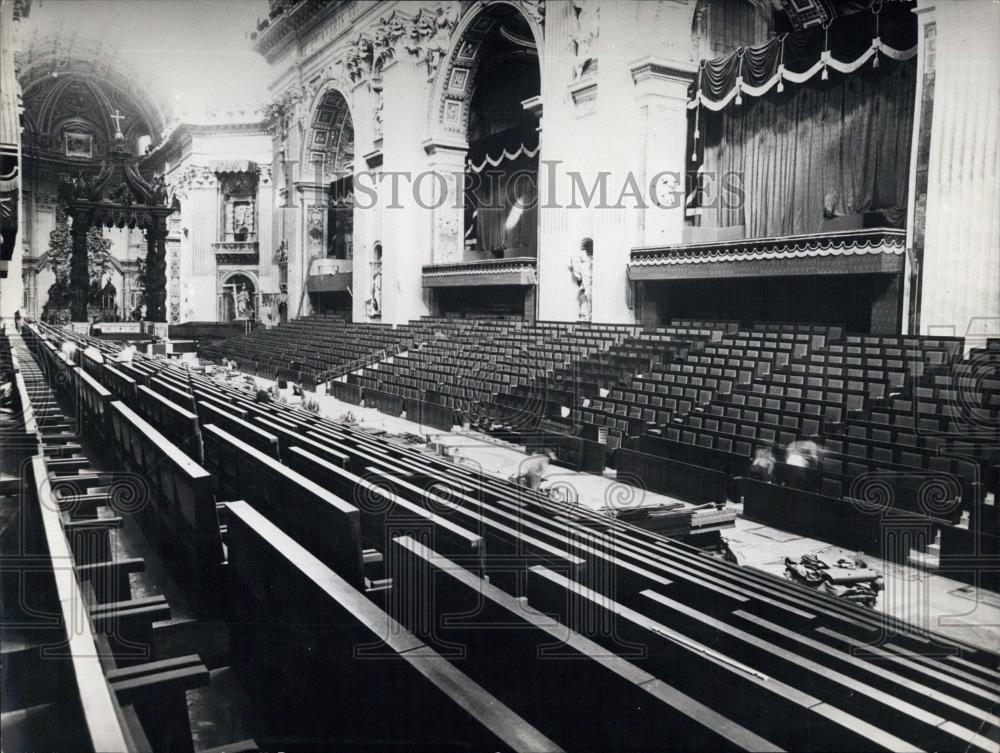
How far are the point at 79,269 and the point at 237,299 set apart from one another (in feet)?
26.9

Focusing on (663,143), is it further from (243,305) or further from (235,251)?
(243,305)

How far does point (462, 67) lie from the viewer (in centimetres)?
2083

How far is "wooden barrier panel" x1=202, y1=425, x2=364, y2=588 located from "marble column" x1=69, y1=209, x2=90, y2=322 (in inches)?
1035

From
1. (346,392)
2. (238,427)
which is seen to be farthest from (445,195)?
(238,427)

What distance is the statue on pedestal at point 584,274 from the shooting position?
613 inches

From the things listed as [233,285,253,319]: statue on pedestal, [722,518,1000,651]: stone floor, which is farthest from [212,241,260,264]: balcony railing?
[722,518,1000,651]: stone floor

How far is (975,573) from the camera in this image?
5.22m

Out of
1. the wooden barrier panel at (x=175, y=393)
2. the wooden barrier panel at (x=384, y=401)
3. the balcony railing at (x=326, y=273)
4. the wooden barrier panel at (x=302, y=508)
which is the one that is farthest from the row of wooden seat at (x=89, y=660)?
the balcony railing at (x=326, y=273)

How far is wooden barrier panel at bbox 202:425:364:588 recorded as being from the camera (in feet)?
6.17

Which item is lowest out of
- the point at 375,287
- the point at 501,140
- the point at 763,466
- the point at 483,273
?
the point at 763,466

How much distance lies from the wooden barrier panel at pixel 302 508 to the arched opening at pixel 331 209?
80.3 ft

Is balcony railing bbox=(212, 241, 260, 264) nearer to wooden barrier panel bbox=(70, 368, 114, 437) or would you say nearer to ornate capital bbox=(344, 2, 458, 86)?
ornate capital bbox=(344, 2, 458, 86)

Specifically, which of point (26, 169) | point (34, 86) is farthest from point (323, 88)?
point (26, 169)

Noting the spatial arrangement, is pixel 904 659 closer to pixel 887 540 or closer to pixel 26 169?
pixel 887 540
